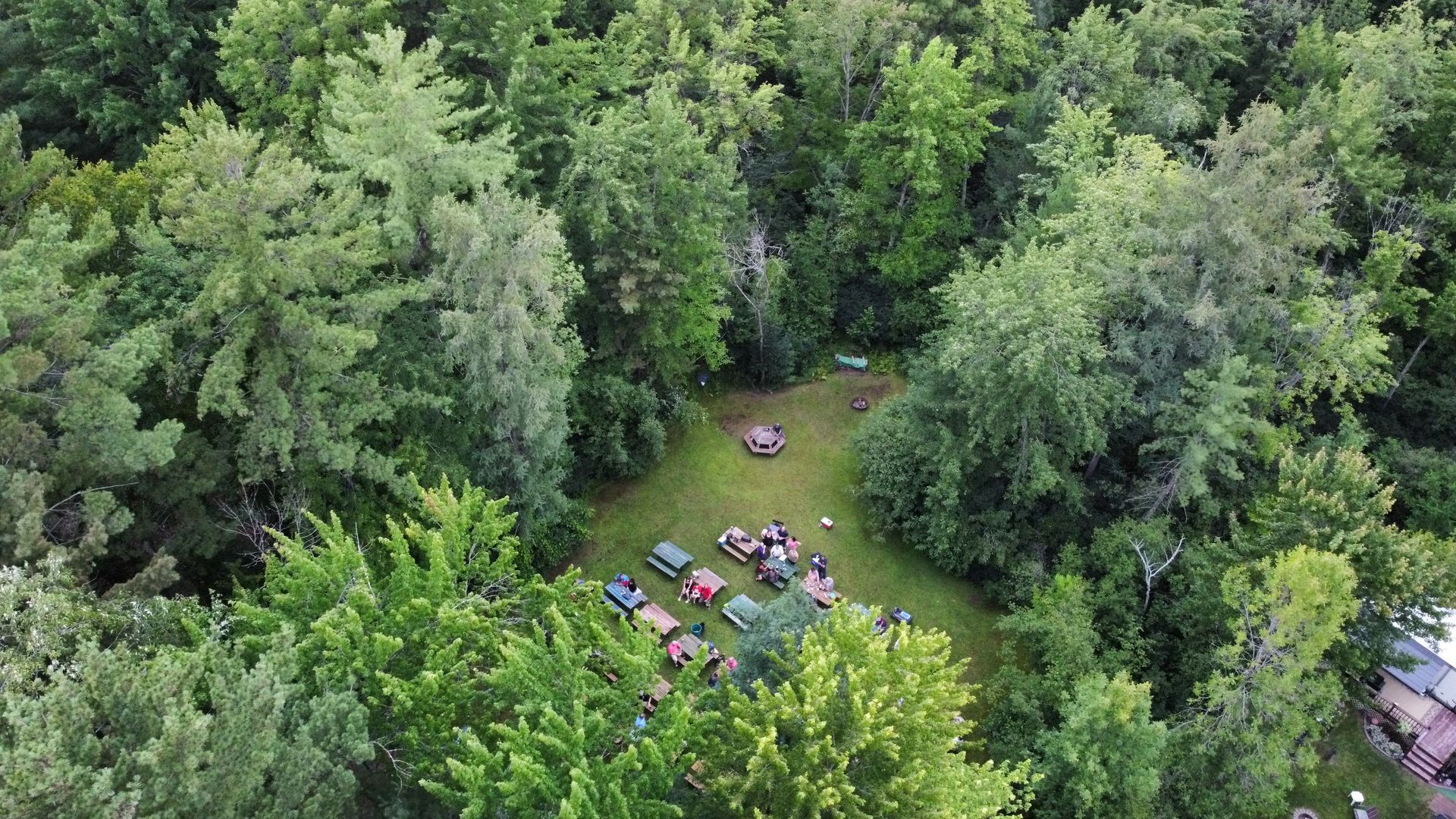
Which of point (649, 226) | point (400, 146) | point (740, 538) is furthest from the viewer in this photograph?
point (740, 538)

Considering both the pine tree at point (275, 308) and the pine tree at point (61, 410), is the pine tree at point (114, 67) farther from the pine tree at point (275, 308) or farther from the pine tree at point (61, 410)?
the pine tree at point (61, 410)

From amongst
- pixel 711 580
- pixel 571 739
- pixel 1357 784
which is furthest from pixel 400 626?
pixel 1357 784

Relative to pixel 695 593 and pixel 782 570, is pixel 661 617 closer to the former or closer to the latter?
pixel 695 593

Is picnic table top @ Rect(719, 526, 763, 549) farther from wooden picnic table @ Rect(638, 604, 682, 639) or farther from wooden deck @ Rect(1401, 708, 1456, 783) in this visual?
wooden deck @ Rect(1401, 708, 1456, 783)

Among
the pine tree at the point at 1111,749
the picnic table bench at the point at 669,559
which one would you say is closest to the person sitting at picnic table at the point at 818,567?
the picnic table bench at the point at 669,559

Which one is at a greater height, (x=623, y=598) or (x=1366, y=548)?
(x=1366, y=548)
